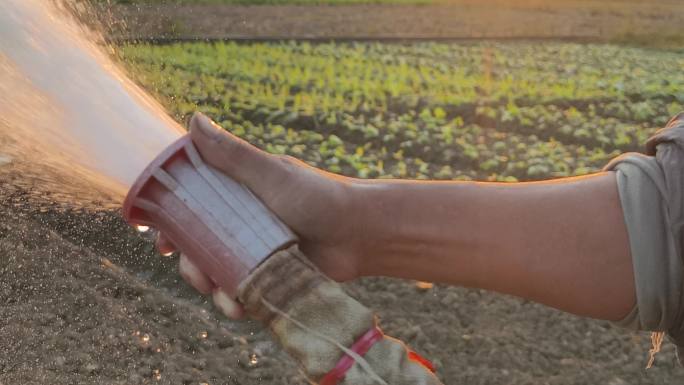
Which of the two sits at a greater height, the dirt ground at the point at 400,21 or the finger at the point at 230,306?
the finger at the point at 230,306

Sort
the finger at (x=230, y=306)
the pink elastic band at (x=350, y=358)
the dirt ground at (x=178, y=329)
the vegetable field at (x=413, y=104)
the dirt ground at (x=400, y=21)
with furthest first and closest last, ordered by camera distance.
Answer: the dirt ground at (x=400, y=21) → the vegetable field at (x=413, y=104) → the dirt ground at (x=178, y=329) → the finger at (x=230, y=306) → the pink elastic band at (x=350, y=358)

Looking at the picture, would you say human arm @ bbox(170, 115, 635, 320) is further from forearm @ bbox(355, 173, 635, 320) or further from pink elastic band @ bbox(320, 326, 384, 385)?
pink elastic band @ bbox(320, 326, 384, 385)

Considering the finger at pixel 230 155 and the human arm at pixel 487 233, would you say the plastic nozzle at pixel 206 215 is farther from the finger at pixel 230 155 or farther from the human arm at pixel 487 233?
the human arm at pixel 487 233

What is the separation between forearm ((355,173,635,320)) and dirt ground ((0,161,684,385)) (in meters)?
1.14

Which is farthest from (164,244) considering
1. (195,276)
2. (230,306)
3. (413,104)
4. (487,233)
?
(413,104)

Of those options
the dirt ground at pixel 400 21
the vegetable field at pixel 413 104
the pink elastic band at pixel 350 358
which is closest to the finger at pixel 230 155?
the pink elastic band at pixel 350 358

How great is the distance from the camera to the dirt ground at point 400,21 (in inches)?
332

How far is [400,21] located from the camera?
10.7 m

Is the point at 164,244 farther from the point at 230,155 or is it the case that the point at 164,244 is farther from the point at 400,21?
the point at 400,21

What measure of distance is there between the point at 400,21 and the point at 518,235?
371 inches

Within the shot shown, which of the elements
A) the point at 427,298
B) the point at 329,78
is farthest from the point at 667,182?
the point at 329,78

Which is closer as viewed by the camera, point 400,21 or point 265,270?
point 265,270

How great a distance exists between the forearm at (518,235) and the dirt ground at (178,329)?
3.72 feet

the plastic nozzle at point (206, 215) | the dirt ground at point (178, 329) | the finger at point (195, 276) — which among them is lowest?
the dirt ground at point (178, 329)
